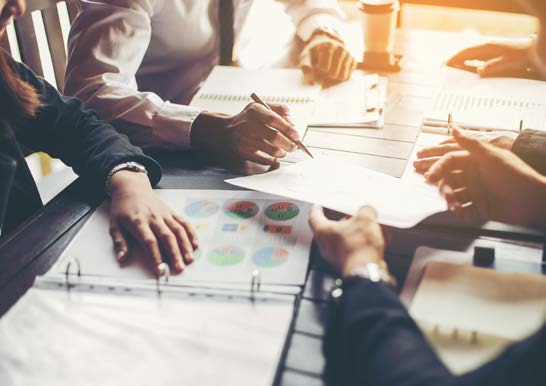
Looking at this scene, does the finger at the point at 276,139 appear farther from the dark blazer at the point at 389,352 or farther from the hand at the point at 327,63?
the dark blazer at the point at 389,352

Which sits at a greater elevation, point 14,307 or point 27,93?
point 27,93

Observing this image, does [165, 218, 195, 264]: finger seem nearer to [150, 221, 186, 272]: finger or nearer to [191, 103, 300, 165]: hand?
[150, 221, 186, 272]: finger

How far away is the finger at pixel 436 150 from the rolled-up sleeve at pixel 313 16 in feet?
2.33

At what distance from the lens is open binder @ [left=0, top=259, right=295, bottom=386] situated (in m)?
0.71

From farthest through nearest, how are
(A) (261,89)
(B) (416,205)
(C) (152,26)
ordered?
(C) (152,26)
(A) (261,89)
(B) (416,205)

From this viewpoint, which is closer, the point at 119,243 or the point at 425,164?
the point at 119,243

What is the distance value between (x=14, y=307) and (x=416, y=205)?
0.65 m

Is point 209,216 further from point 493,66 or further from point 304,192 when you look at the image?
point 493,66

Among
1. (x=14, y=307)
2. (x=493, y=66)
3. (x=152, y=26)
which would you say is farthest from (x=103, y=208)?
(x=493, y=66)

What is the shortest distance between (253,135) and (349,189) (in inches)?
10.2

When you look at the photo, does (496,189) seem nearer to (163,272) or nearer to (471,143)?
(471,143)

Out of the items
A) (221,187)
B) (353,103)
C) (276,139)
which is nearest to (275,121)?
(276,139)

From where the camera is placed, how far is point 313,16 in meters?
1.84

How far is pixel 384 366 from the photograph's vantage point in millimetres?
676
